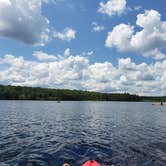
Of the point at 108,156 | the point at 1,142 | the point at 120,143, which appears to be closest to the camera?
the point at 108,156

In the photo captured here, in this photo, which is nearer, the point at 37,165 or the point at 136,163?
the point at 37,165

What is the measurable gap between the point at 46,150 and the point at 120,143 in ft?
30.9

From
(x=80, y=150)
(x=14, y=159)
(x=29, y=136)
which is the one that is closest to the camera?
(x=14, y=159)

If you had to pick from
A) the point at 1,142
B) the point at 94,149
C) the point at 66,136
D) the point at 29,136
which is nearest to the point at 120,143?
the point at 94,149

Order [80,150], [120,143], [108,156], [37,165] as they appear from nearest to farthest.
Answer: [37,165] < [108,156] < [80,150] < [120,143]

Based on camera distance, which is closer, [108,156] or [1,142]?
[108,156]

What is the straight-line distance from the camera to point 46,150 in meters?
23.5

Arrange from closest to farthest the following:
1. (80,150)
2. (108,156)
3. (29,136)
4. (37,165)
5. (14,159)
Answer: (37,165)
(14,159)
(108,156)
(80,150)
(29,136)

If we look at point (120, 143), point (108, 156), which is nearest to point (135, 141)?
point (120, 143)

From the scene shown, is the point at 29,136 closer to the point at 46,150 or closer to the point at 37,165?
the point at 46,150

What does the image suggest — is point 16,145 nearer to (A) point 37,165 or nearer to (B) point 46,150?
(B) point 46,150

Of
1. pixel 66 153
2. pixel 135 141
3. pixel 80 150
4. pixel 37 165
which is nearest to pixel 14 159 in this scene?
pixel 37 165

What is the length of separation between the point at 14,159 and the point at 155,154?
13.4m

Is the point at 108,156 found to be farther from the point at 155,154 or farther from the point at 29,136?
the point at 29,136
